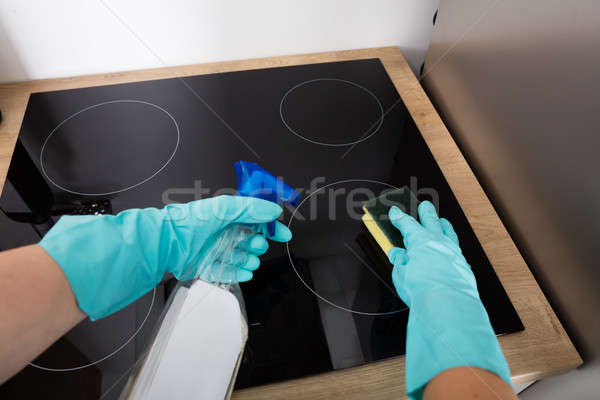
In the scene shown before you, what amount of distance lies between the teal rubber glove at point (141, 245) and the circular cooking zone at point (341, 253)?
6 centimetres

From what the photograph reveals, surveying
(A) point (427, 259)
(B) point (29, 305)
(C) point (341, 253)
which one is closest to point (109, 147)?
(B) point (29, 305)

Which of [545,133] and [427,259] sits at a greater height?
[545,133]

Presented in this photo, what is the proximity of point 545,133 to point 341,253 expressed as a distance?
1.34ft

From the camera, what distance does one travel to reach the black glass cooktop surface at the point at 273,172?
58 centimetres

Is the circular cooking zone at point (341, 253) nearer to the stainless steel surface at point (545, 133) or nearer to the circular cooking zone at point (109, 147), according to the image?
the stainless steel surface at point (545, 133)

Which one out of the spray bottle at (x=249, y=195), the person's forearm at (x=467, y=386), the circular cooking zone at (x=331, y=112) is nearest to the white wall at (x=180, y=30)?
the circular cooking zone at (x=331, y=112)

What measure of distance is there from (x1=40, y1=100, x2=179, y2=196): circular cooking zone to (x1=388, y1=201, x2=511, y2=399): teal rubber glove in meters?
0.55

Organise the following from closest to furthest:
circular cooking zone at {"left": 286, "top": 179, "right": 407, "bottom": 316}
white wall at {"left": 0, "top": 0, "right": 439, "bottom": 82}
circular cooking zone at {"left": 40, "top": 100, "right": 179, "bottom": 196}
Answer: circular cooking zone at {"left": 286, "top": 179, "right": 407, "bottom": 316}, circular cooking zone at {"left": 40, "top": 100, "right": 179, "bottom": 196}, white wall at {"left": 0, "top": 0, "right": 439, "bottom": 82}

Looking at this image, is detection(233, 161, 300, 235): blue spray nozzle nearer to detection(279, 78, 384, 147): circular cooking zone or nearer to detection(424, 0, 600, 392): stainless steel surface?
detection(279, 78, 384, 147): circular cooking zone

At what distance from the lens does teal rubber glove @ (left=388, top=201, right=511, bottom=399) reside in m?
0.47

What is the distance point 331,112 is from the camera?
93 centimetres

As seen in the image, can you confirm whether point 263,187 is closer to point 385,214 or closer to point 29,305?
point 385,214

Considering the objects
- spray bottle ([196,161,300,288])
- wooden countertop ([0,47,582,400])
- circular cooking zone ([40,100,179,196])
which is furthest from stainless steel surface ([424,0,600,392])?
circular cooking zone ([40,100,179,196])

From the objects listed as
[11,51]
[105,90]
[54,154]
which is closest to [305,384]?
[54,154]
